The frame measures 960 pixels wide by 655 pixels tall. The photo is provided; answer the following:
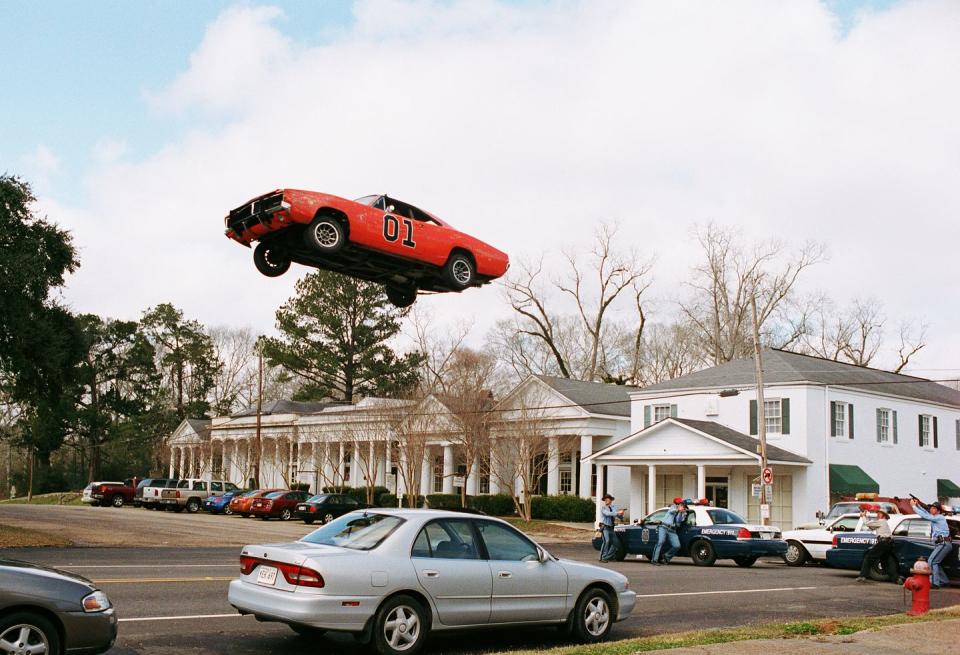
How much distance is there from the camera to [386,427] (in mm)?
52094

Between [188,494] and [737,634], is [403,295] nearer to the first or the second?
[737,634]

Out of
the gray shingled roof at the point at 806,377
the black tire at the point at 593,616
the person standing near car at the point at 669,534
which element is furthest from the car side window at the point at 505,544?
the gray shingled roof at the point at 806,377

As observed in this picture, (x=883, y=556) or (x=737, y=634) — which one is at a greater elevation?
(x=737, y=634)

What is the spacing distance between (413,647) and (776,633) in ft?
14.4

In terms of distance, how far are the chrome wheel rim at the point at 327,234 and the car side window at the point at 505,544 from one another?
5.80 meters

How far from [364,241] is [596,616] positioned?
22.1ft

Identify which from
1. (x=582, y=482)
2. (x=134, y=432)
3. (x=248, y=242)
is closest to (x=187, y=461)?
(x=134, y=432)

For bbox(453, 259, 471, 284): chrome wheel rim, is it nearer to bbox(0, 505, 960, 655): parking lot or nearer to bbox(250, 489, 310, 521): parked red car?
bbox(0, 505, 960, 655): parking lot

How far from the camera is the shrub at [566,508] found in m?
46.3

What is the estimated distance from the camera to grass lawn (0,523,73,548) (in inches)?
902

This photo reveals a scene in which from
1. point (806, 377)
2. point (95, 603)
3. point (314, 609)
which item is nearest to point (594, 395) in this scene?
point (806, 377)

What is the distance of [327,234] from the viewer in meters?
14.5

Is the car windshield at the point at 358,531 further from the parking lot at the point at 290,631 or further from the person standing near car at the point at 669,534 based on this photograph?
the person standing near car at the point at 669,534

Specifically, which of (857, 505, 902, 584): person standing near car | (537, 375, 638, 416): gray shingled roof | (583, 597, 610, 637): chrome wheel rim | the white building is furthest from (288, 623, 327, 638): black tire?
(537, 375, 638, 416): gray shingled roof
